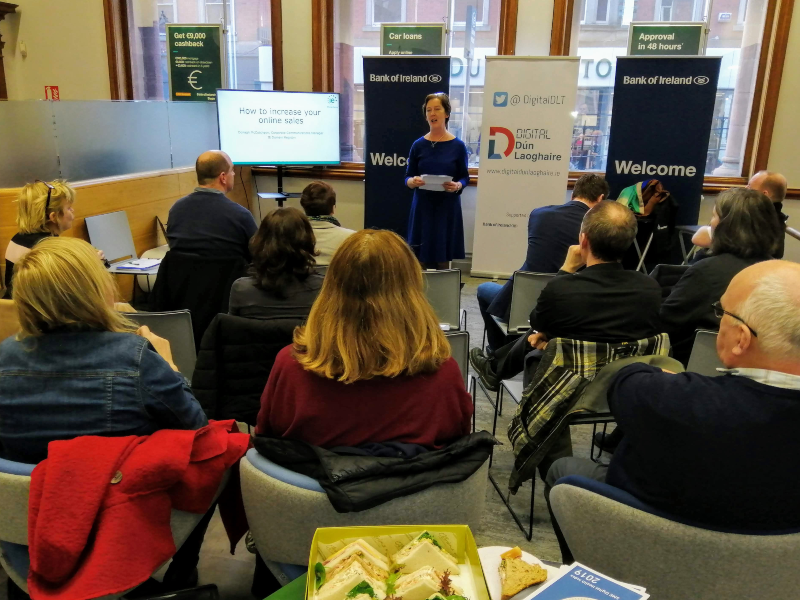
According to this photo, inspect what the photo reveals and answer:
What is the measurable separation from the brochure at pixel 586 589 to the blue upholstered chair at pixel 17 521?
0.85 metres

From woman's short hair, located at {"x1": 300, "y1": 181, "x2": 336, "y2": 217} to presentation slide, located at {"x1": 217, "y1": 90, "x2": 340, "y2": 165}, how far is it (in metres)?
3.17

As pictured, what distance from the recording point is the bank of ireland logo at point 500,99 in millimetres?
5453

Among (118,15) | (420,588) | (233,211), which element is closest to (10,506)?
(420,588)

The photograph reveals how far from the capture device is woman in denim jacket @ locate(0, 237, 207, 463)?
1.38 metres

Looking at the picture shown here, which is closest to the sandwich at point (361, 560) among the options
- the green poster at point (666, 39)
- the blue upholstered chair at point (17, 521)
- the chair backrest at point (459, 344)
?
the blue upholstered chair at point (17, 521)

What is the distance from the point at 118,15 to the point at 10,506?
6.98 m

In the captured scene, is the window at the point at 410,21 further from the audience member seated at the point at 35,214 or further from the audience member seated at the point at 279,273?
the audience member seated at the point at 279,273

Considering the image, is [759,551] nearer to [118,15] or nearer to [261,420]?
[261,420]

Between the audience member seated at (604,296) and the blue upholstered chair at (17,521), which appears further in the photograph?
the audience member seated at (604,296)

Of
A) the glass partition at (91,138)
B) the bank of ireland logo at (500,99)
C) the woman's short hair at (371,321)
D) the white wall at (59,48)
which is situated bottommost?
the woman's short hair at (371,321)

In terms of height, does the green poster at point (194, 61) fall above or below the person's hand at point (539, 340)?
above

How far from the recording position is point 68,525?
1.22 meters

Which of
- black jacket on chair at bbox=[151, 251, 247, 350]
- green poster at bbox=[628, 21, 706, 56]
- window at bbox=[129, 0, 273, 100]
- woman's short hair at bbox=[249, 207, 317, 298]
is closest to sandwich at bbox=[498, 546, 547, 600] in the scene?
woman's short hair at bbox=[249, 207, 317, 298]

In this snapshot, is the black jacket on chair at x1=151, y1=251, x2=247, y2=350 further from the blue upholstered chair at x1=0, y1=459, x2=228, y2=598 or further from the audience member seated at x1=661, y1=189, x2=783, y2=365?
the audience member seated at x1=661, y1=189, x2=783, y2=365
